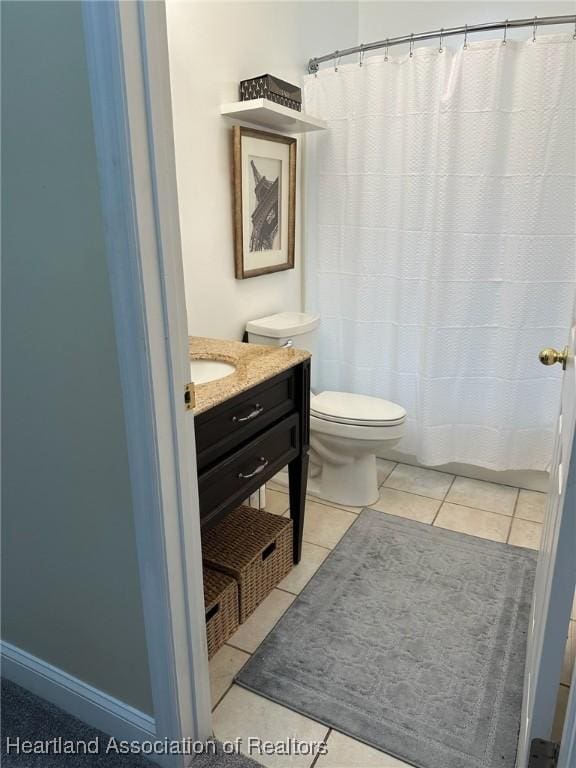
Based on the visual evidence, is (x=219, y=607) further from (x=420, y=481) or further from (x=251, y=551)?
(x=420, y=481)

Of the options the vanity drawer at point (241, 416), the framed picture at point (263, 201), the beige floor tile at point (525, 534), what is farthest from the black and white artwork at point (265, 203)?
the beige floor tile at point (525, 534)

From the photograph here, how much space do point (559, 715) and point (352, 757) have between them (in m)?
0.52

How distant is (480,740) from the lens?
1401 millimetres

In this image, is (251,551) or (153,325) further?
(251,551)

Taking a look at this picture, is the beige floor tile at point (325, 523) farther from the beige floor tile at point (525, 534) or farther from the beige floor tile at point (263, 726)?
the beige floor tile at point (263, 726)

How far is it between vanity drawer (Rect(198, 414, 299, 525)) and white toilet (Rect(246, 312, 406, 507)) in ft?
1.49

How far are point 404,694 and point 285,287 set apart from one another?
182 cm

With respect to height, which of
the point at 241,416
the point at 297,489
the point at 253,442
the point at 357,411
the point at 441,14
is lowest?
the point at 297,489

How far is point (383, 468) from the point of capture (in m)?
2.89

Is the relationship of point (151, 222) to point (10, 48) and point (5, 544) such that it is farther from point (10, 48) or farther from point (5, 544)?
point (5, 544)

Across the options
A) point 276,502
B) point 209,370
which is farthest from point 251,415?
point 276,502

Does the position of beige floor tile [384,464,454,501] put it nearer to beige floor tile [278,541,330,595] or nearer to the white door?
beige floor tile [278,541,330,595]

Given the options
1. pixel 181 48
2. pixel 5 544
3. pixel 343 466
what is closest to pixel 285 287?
pixel 343 466

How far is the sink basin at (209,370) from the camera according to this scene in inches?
69.7
